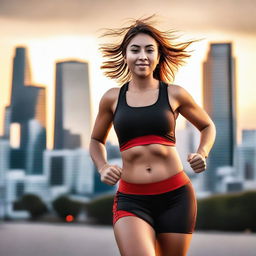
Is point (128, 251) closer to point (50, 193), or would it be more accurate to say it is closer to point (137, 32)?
point (137, 32)

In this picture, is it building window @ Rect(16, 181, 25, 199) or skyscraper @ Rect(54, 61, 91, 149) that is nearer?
skyscraper @ Rect(54, 61, 91, 149)

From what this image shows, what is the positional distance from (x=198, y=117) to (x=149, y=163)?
389 millimetres

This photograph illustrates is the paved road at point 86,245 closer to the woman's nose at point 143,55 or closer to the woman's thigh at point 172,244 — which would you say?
the woman's thigh at point 172,244

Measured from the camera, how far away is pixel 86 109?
43.0 meters

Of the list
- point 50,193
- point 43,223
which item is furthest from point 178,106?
point 50,193

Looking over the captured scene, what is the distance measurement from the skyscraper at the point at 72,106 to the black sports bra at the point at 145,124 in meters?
33.5

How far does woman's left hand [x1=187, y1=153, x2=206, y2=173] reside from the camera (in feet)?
9.46

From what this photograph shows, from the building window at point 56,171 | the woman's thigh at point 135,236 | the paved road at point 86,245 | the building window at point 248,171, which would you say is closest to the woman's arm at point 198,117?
the woman's thigh at point 135,236

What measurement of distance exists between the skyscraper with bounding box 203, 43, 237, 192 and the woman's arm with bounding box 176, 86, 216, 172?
34.2 meters

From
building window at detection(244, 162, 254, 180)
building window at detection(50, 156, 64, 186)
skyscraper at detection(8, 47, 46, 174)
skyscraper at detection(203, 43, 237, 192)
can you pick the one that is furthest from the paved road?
skyscraper at detection(8, 47, 46, 174)

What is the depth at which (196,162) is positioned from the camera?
2889mm

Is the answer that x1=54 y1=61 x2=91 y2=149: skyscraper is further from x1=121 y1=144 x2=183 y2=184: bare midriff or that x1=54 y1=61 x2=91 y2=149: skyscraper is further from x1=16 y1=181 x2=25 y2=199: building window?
x1=121 y1=144 x2=183 y2=184: bare midriff

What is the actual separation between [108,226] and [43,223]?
6.78 m

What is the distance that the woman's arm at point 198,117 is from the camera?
3.09 meters
